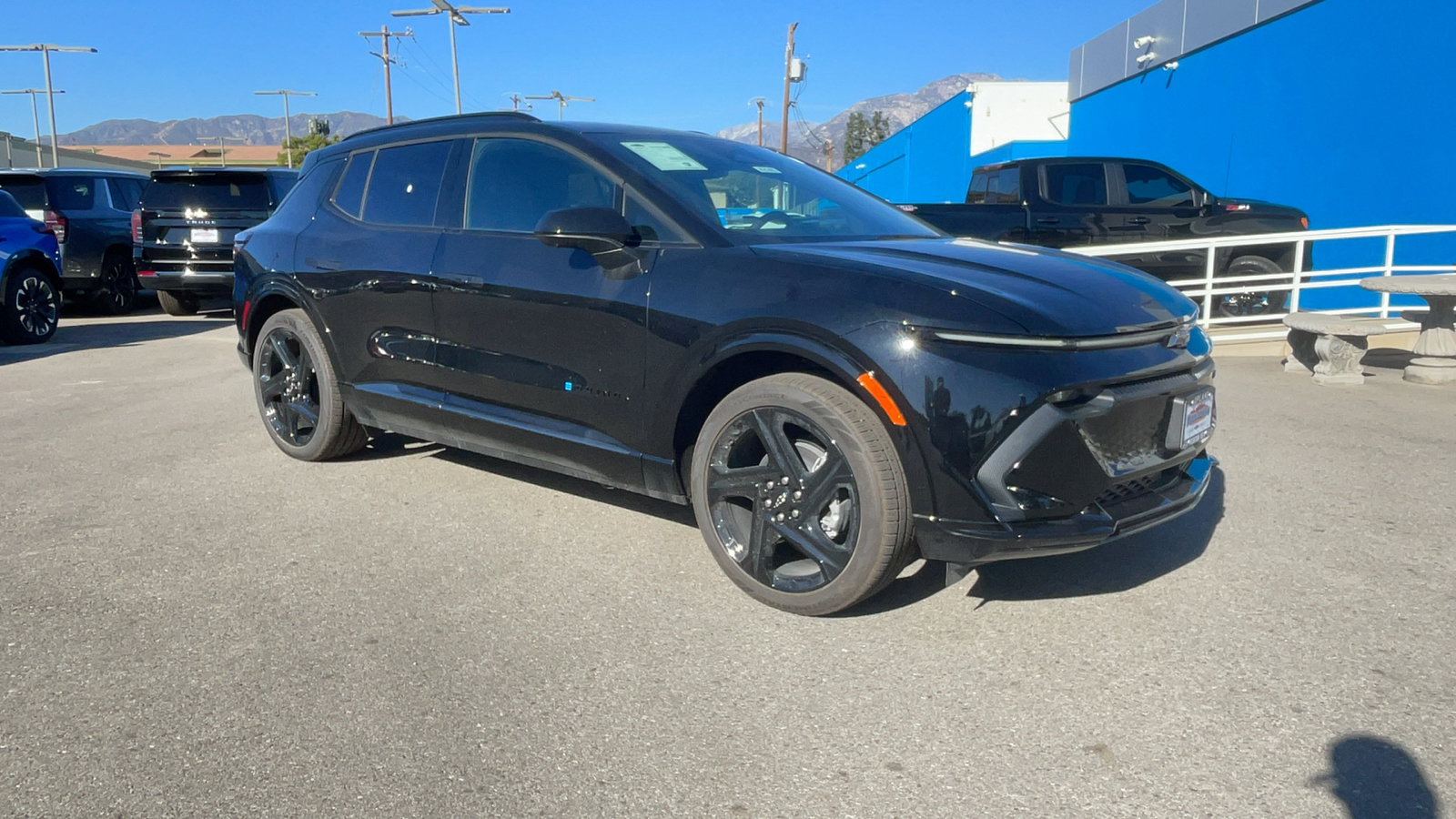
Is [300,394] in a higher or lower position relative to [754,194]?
lower

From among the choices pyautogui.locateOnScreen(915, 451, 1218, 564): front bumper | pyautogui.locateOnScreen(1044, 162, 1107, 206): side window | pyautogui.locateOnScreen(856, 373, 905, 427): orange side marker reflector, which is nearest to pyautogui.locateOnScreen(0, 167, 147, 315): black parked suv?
pyautogui.locateOnScreen(1044, 162, 1107, 206): side window

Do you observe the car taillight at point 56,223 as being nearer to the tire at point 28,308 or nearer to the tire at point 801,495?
the tire at point 28,308

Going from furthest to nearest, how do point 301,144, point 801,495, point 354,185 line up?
1. point 301,144
2. point 354,185
3. point 801,495

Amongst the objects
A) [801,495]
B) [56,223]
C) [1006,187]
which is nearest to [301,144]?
[56,223]

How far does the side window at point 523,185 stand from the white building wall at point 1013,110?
90.0 feet

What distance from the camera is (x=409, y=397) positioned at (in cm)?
473

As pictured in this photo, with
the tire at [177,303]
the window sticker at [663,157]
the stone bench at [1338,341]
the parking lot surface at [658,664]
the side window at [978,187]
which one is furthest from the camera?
the tire at [177,303]

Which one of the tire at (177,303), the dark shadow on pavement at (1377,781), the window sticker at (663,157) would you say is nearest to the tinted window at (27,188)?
the tire at (177,303)

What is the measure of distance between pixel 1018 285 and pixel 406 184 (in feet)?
9.69

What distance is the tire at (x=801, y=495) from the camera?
3201 millimetres

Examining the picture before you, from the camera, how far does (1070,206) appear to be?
11.1 metres

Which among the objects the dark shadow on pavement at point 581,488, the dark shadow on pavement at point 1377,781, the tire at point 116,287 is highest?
the tire at point 116,287

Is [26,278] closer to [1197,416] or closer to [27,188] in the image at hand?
[27,188]

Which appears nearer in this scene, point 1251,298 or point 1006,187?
point 1251,298
